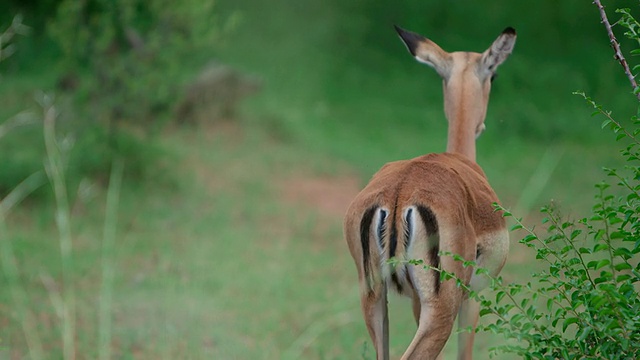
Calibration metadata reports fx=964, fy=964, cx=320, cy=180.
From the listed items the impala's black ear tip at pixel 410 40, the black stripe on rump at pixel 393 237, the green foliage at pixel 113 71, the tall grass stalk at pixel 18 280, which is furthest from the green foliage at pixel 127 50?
the black stripe on rump at pixel 393 237

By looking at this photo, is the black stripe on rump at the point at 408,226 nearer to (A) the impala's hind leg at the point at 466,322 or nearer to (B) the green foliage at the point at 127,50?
(A) the impala's hind leg at the point at 466,322

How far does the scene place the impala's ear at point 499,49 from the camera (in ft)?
13.3

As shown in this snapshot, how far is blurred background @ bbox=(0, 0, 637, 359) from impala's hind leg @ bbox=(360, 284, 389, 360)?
0.25 metres

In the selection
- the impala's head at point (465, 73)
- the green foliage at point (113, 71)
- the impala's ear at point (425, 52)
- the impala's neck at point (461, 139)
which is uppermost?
the green foliage at point (113, 71)

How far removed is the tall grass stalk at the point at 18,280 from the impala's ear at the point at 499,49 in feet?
6.76

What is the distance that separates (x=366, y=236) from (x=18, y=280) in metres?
3.09

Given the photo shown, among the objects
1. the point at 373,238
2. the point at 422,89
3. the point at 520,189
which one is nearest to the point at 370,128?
the point at 422,89

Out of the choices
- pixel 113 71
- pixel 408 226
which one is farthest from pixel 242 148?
pixel 408 226

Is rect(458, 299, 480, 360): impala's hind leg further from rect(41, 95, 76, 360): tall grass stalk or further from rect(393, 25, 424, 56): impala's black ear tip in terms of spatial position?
rect(41, 95, 76, 360): tall grass stalk

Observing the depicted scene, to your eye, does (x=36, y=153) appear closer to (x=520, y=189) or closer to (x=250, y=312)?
(x=250, y=312)

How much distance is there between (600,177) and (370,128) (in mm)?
2322

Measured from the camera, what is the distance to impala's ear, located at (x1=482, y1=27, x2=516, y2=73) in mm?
4047

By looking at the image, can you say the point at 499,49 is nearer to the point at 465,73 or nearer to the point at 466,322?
the point at 465,73

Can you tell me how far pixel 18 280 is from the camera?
18.1 ft
